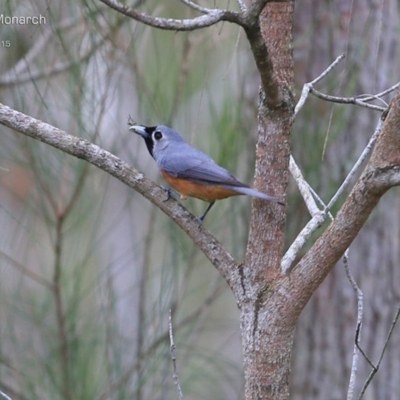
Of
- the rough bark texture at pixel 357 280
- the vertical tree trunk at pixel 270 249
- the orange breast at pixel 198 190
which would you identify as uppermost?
the rough bark texture at pixel 357 280

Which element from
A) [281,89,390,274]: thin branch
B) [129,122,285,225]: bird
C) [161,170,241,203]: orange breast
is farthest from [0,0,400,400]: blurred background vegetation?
[281,89,390,274]: thin branch

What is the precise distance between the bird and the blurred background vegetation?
0.13 m

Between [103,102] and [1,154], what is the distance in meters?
0.65

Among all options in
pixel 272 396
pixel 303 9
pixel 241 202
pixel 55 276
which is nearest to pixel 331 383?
pixel 241 202

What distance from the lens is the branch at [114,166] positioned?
179 centimetres

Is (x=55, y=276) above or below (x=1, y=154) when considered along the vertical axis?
below

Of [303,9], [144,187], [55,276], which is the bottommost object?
[144,187]

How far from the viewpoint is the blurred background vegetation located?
3109 millimetres

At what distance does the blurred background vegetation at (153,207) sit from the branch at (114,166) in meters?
0.78

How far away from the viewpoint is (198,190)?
2551mm

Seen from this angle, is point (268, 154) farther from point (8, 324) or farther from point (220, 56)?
point (220, 56)

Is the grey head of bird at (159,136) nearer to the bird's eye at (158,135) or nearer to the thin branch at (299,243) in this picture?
the bird's eye at (158,135)

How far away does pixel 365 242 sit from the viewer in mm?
4031

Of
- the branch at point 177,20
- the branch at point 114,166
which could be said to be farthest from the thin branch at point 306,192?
the branch at point 177,20
